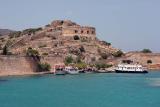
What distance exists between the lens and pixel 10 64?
6656cm

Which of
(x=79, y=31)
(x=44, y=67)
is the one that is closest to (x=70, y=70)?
(x=44, y=67)

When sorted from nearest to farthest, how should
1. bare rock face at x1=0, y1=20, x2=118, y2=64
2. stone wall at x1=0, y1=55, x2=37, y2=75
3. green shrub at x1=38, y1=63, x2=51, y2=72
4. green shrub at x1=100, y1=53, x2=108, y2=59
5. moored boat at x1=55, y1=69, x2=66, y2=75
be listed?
stone wall at x1=0, y1=55, x2=37, y2=75
moored boat at x1=55, y1=69, x2=66, y2=75
green shrub at x1=38, y1=63, x2=51, y2=72
bare rock face at x1=0, y1=20, x2=118, y2=64
green shrub at x1=100, y1=53, x2=108, y2=59

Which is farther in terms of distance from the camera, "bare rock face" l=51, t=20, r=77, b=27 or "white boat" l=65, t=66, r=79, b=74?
"bare rock face" l=51, t=20, r=77, b=27

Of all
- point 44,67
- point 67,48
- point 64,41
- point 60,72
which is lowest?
point 60,72

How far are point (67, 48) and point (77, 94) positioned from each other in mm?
41007

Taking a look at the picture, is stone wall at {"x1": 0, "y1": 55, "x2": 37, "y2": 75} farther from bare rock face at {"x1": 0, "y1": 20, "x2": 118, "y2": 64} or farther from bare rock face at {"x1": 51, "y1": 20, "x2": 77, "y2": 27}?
bare rock face at {"x1": 51, "y1": 20, "x2": 77, "y2": 27}

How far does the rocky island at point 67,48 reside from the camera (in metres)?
79.4

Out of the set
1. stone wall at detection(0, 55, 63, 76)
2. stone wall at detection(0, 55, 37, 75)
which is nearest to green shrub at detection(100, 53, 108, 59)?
stone wall at detection(0, 55, 63, 76)

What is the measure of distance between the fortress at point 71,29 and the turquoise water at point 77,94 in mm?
33470

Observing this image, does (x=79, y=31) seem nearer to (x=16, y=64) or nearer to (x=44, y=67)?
(x=44, y=67)

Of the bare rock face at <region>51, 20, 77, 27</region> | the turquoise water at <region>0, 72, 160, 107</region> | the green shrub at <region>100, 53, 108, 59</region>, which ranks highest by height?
the bare rock face at <region>51, 20, 77, 27</region>

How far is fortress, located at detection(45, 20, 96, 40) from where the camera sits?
90500 millimetres

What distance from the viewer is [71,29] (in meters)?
90.9

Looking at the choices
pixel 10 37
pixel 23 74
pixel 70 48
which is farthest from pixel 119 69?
pixel 10 37
